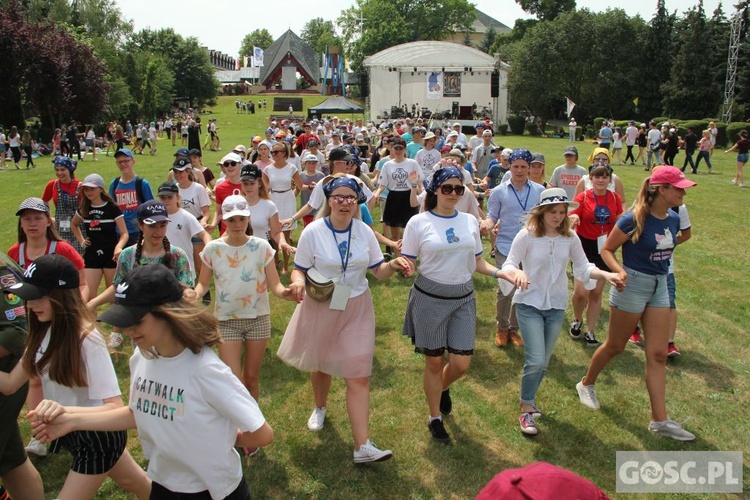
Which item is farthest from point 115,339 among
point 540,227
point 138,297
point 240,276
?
point 540,227

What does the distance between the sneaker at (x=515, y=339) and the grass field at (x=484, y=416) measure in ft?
0.62

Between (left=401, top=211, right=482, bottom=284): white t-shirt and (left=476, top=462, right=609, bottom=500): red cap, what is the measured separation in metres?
3.21

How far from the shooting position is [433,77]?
44.8 meters

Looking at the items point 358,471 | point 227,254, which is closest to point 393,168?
point 227,254

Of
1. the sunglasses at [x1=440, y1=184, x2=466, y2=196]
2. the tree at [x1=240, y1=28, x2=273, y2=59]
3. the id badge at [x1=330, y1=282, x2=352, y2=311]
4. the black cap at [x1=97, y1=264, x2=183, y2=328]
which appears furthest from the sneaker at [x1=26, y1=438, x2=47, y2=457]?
the tree at [x1=240, y1=28, x2=273, y2=59]

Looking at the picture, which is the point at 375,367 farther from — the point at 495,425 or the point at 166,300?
the point at 166,300

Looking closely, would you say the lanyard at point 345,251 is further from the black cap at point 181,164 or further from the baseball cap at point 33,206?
the black cap at point 181,164

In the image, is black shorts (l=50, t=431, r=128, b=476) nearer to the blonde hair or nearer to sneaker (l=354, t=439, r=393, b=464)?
sneaker (l=354, t=439, r=393, b=464)

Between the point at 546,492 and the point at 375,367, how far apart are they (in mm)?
4969

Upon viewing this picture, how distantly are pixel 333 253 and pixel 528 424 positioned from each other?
2242 mm

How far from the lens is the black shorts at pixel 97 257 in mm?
6413

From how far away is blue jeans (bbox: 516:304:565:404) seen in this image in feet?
15.5

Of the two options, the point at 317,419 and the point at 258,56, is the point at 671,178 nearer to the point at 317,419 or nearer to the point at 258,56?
the point at 317,419

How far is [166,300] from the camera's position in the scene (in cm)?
241
